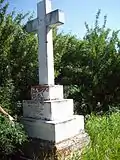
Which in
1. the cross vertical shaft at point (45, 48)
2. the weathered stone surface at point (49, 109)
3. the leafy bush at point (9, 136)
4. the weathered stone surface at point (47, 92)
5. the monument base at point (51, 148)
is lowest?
the monument base at point (51, 148)

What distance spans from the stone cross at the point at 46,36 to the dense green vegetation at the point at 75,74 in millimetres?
1012

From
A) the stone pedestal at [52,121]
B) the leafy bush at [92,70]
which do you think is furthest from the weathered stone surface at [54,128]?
the leafy bush at [92,70]

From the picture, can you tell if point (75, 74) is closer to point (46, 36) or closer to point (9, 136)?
point (46, 36)

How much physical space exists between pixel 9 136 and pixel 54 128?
28.4 inches

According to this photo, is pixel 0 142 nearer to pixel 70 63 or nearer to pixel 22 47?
pixel 22 47

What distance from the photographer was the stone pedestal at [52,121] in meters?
4.88

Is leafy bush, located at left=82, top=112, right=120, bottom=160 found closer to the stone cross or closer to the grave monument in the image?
the grave monument

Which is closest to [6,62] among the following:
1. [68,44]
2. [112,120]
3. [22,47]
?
[22,47]

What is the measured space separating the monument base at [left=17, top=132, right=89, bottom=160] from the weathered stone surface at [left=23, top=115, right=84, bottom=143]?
0.25 ft

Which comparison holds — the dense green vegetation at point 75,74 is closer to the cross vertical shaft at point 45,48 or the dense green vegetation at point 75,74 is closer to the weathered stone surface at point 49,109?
the weathered stone surface at point 49,109

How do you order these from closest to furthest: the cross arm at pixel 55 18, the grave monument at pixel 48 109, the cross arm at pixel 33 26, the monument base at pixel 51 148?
the monument base at pixel 51 148, the grave monument at pixel 48 109, the cross arm at pixel 55 18, the cross arm at pixel 33 26

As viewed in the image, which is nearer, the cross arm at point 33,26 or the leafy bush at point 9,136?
the leafy bush at point 9,136

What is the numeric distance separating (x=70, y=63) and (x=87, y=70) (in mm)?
516

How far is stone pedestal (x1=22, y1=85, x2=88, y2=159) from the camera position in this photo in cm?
488
